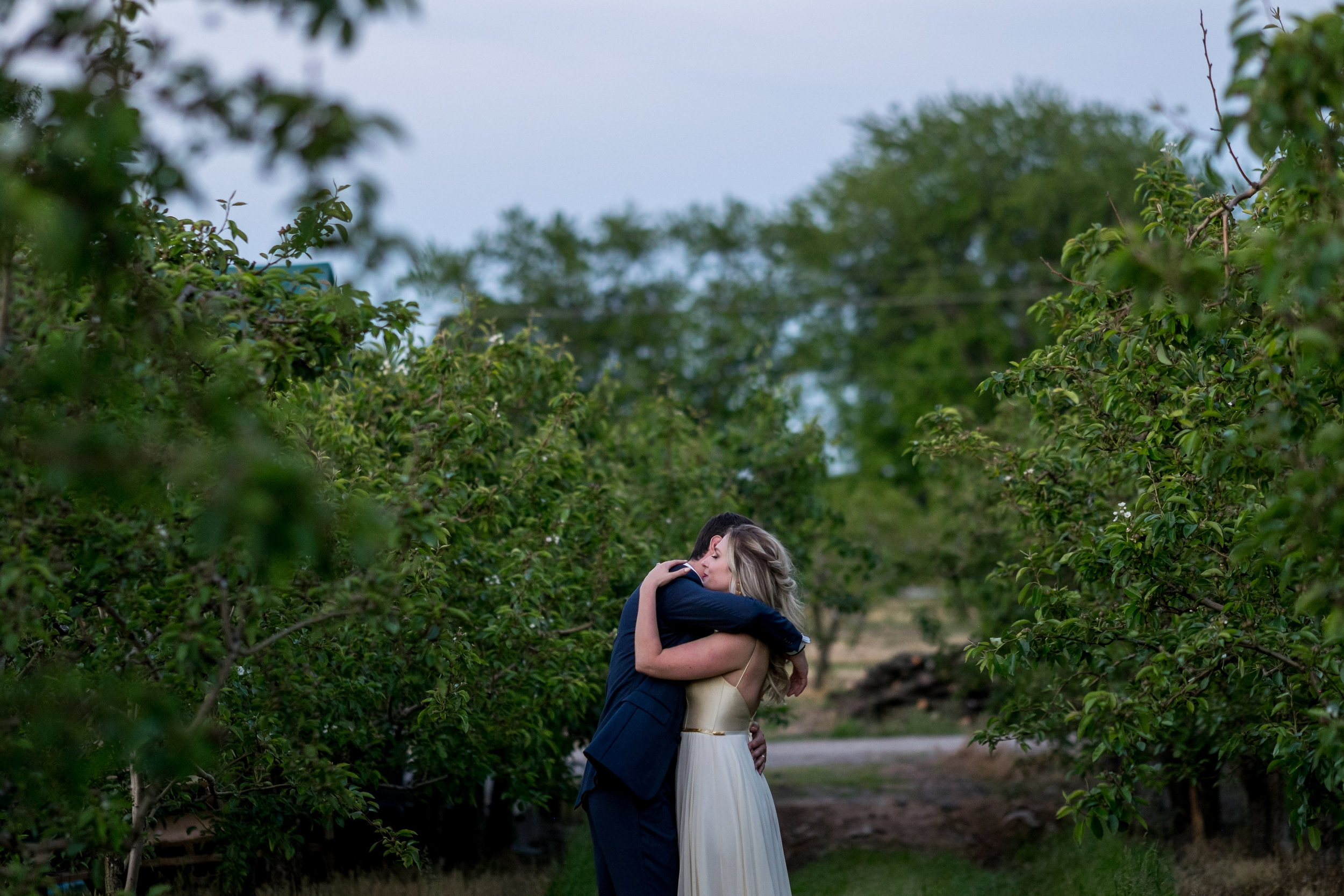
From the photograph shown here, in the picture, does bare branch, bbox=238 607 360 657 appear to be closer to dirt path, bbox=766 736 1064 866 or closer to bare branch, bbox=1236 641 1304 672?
bare branch, bbox=1236 641 1304 672

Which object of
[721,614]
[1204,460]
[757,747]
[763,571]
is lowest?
[757,747]

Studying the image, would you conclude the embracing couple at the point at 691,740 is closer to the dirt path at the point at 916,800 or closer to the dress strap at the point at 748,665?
the dress strap at the point at 748,665

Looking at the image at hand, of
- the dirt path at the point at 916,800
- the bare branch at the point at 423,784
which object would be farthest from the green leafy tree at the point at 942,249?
the bare branch at the point at 423,784

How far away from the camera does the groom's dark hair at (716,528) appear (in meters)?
4.98

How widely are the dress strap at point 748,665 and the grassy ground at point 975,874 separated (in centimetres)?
401

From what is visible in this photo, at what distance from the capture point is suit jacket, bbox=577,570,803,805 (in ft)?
14.9

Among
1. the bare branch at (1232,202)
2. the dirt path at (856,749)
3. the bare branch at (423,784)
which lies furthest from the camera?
the dirt path at (856,749)

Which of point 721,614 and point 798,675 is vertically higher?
point 721,614

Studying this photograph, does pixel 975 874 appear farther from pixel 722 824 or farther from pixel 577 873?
pixel 722 824

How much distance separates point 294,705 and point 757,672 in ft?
6.20

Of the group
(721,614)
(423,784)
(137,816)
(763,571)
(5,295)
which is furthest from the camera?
(423,784)

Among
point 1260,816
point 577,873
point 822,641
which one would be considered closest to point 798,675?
point 577,873

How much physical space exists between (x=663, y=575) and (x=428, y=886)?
3787 mm

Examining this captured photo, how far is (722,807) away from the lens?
459cm
